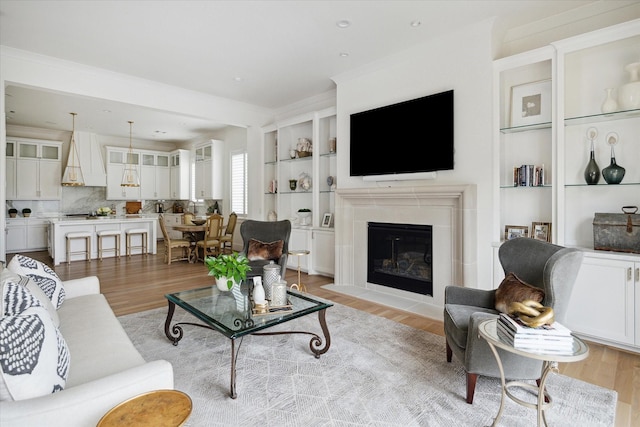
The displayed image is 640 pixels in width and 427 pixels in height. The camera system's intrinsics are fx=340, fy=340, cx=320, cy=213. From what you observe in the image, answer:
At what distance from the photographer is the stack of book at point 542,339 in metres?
1.56

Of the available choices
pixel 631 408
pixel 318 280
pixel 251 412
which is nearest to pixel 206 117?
pixel 318 280

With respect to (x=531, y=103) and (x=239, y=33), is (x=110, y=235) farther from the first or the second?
(x=531, y=103)

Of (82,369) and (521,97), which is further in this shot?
(521,97)

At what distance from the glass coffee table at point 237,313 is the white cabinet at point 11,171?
757 centimetres

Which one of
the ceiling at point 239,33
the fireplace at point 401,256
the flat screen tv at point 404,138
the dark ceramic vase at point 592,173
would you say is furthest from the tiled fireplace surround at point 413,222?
the ceiling at point 239,33

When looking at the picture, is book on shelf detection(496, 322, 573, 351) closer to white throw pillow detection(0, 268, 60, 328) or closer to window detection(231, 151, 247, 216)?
white throw pillow detection(0, 268, 60, 328)

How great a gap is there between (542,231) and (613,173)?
75cm

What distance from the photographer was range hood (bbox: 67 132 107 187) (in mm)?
8719

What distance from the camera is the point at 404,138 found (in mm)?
4168

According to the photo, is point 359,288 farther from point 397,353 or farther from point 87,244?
point 87,244

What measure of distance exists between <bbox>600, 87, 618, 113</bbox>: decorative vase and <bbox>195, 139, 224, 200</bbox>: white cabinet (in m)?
7.53

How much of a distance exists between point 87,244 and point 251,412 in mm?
6705

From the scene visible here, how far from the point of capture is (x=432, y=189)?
3832mm

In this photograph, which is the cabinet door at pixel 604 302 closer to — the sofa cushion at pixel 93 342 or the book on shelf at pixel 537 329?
the book on shelf at pixel 537 329
